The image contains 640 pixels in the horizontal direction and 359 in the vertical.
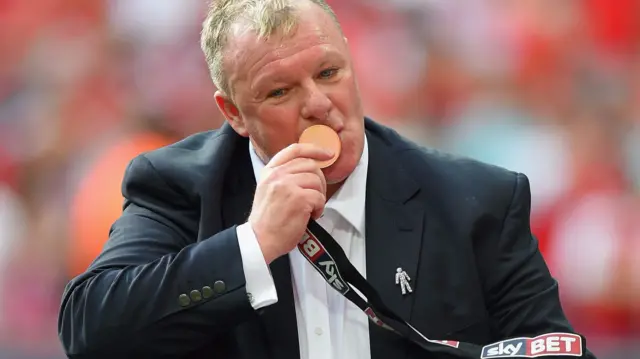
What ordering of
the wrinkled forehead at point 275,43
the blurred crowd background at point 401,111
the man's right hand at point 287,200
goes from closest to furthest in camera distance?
1. the man's right hand at point 287,200
2. the wrinkled forehead at point 275,43
3. the blurred crowd background at point 401,111

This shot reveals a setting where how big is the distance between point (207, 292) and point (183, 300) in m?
0.05

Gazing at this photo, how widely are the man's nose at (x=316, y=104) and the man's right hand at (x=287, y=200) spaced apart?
0.11 meters

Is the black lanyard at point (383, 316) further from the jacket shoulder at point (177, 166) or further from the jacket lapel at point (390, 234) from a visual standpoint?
the jacket shoulder at point (177, 166)

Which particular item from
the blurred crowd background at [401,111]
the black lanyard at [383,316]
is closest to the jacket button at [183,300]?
the black lanyard at [383,316]

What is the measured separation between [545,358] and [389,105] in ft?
5.76

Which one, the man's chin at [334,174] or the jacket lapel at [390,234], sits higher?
the man's chin at [334,174]

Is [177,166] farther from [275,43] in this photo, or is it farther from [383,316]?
[383,316]

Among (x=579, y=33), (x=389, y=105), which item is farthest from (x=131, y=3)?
(x=579, y=33)

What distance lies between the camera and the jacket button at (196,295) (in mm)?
1526

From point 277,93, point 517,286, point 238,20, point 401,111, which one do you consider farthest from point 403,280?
point 401,111

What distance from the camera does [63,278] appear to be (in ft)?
10.5

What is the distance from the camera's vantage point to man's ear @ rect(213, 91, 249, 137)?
1.81 metres

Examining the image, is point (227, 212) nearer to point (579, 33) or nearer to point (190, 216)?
point (190, 216)

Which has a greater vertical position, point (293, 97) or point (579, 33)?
point (579, 33)
